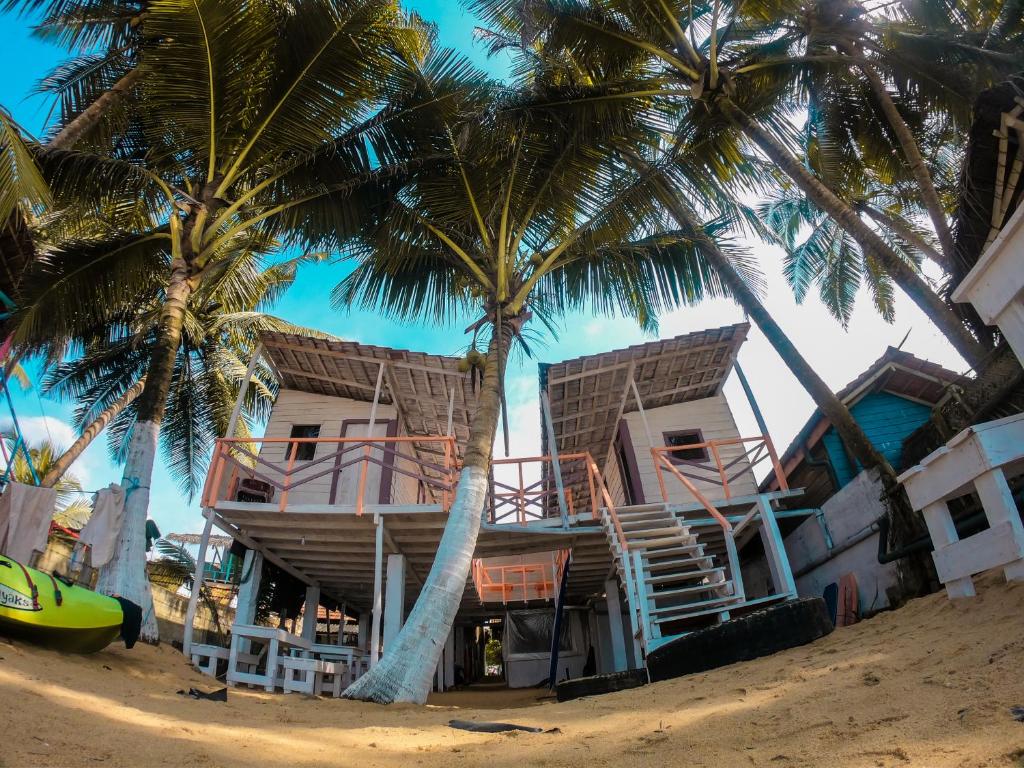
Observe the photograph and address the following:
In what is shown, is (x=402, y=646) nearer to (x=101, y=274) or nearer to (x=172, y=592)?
(x=101, y=274)

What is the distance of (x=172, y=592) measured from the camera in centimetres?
1709

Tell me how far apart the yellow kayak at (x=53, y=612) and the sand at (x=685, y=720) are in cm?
23

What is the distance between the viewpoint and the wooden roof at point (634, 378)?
11492mm

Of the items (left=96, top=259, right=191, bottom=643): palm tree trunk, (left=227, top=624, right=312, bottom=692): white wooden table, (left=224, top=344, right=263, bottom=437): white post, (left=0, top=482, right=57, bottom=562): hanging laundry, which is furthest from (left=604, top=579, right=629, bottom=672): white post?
(left=0, top=482, right=57, bottom=562): hanging laundry

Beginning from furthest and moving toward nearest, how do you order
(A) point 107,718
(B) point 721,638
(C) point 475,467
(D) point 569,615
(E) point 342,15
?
(D) point 569,615
(E) point 342,15
(C) point 475,467
(B) point 721,638
(A) point 107,718

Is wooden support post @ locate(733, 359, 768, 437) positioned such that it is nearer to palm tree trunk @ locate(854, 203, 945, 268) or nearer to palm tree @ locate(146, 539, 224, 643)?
palm tree trunk @ locate(854, 203, 945, 268)

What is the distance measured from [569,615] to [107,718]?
45.8ft

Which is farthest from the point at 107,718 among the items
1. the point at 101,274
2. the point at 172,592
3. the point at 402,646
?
the point at 172,592

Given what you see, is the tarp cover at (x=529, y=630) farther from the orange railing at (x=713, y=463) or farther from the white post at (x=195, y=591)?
the white post at (x=195, y=591)

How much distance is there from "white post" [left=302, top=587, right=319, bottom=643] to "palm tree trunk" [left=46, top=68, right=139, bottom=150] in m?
9.11

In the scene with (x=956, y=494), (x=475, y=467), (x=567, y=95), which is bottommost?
(x=956, y=494)

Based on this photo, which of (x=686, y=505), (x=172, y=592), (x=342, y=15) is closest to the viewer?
(x=342, y=15)

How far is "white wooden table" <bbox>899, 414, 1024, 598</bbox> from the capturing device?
9.91 feet

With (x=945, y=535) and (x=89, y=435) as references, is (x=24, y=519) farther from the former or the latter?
(x=89, y=435)
